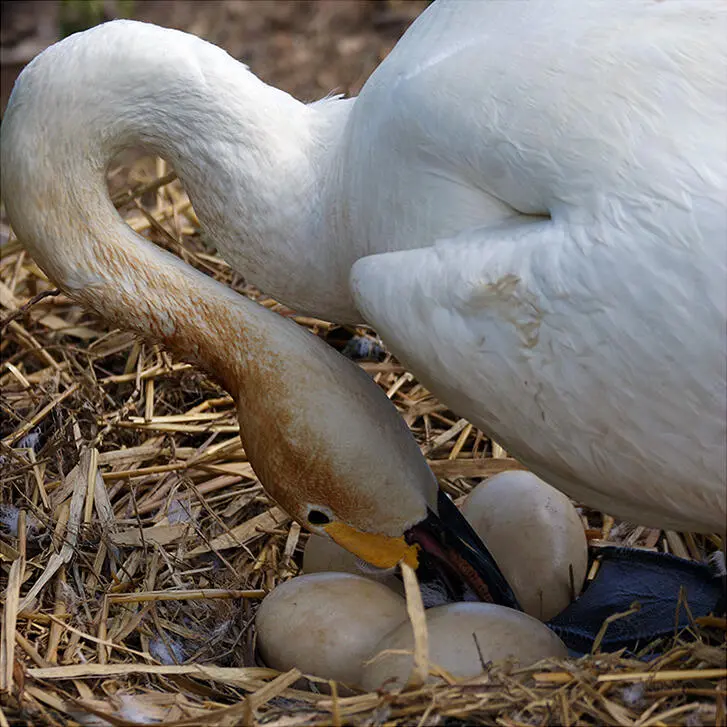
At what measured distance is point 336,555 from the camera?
292cm

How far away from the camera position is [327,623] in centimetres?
254

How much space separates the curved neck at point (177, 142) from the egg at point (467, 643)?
0.78 m

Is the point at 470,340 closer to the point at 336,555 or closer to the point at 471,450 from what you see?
the point at 336,555

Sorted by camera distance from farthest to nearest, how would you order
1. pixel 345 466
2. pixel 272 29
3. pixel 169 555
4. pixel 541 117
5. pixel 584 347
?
pixel 272 29 < pixel 169 555 < pixel 345 466 < pixel 541 117 < pixel 584 347

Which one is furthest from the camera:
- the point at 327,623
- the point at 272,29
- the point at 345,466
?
the point at 272,29

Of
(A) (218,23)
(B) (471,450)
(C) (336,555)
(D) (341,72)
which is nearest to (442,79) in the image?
(C) (336,555)

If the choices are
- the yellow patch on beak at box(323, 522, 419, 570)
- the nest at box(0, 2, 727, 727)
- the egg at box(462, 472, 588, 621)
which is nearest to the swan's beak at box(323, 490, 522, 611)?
the yellow patch on beak at box(323, 522, 419, 570)

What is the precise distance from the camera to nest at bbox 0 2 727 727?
88.7 inches

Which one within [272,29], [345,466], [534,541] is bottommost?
[534,541]

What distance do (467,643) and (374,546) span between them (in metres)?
0.40

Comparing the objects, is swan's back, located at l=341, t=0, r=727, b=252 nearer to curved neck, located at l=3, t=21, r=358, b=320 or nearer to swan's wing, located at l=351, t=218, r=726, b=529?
swan's wing, located at l=351, t=218, r=726, b=529

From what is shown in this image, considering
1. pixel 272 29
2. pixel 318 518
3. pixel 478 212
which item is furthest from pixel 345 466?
pixel 272 29

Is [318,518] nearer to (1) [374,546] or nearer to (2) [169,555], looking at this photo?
(1) [374,546]

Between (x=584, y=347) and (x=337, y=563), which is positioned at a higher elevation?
(x=584, y=347)
